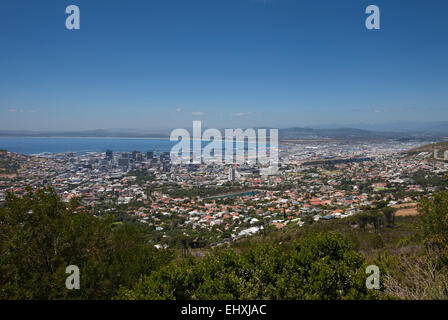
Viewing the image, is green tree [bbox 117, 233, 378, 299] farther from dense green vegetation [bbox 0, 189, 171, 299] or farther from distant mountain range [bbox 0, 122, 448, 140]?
distant mountain range [bbox 0, 122, 448, 140]

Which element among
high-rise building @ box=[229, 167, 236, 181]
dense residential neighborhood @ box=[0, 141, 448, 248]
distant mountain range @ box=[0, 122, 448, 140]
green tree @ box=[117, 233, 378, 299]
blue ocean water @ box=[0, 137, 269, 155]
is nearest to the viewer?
green tree @ box=[117, 233, 378, 299]

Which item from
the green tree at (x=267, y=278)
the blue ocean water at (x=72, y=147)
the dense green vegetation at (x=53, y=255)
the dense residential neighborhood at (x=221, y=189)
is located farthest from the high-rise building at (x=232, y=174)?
the green tree at (x=267, y=278)

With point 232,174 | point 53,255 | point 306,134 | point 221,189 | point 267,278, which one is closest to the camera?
point 267,278

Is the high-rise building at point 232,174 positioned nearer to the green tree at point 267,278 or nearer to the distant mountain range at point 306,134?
the green tree at point 267,278

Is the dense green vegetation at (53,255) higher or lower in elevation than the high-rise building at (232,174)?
higher

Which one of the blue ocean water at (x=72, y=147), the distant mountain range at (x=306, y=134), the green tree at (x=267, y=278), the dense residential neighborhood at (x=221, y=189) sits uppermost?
the distant mountain range at (x=306, y=134)

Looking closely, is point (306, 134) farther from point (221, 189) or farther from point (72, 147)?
point (72, 147)

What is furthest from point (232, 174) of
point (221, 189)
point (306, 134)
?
point (306, 134)

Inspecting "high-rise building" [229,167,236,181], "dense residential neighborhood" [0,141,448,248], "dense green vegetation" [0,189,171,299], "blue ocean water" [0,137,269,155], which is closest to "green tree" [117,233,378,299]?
"dense green vegetation" [0,189,171,299]

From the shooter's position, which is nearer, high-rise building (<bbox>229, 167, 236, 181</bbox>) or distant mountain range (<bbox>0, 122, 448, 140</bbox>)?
high-rise building (<bbox>229, 167, 236, 181</bbox>)

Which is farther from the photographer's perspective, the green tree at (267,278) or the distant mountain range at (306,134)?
the distant mountain range at (306,134)
